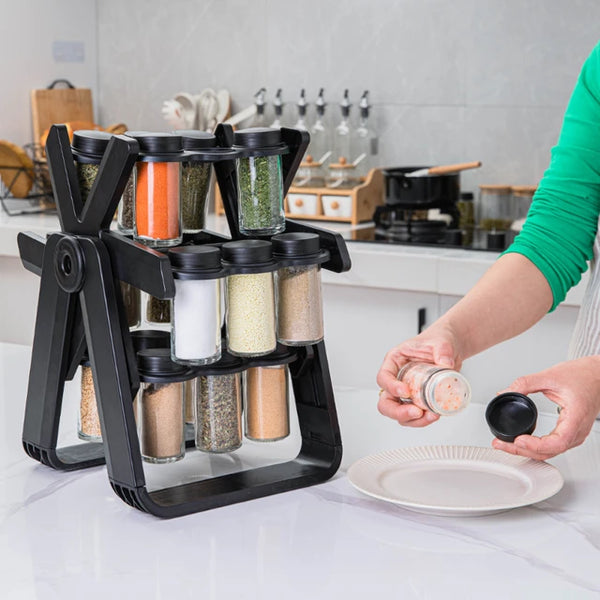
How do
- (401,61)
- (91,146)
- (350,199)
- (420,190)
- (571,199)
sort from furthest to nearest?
(401,61) → (350,199) → (420,190) → (571,199) → (91,146)

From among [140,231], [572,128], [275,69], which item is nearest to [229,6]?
[275,69]

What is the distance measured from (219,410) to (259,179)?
0.82 ft

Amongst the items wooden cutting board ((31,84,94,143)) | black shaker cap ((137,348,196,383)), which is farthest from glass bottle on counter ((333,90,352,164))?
black shaker cap ((137,348,196,383))

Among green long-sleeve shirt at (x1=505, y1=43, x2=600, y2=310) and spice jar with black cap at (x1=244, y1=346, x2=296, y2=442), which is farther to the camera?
green long-sleeve shirt at (x1=505, y1=43, x2=600, y2=310)

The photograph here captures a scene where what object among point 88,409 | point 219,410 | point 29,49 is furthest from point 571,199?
point 29,49

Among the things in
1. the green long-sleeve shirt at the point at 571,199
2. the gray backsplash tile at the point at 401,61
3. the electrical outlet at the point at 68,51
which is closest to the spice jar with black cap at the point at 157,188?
the green long-sleeve shirt at the point at 571,199

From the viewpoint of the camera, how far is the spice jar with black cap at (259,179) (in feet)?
3.58

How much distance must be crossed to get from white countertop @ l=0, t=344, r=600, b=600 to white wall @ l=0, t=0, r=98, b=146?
100 inches

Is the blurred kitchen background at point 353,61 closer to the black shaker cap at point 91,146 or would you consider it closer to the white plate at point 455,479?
the white plate at point 455,479

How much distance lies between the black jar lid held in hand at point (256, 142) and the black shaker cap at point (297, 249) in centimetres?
9

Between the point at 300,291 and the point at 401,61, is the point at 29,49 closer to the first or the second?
the point at 401,61

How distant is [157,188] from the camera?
1035mm

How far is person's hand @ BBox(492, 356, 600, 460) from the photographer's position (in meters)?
1.06

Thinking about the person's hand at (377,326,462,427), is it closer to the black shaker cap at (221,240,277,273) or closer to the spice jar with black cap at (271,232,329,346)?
the spice jar with black cap at (271,232,329,346)
